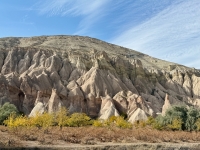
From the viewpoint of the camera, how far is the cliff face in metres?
62.0

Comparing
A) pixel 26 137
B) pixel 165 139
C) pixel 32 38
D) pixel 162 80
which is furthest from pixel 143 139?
pixel 32 38

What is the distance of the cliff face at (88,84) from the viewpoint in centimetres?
6203

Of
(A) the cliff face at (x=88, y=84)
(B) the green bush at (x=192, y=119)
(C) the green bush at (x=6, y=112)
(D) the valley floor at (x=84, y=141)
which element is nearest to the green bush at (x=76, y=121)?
(C) the green bush at (x=6, y=112)

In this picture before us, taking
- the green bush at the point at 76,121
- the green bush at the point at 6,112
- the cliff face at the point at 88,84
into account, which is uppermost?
the cliff face at the point at 88,84

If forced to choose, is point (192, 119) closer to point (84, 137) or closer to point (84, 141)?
point (84, 137)

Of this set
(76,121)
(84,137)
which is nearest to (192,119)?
(76,121)

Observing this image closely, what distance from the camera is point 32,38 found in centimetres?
14650

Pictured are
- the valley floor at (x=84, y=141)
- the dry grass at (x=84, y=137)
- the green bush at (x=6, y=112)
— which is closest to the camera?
the valley floor at (x=84, y=141)

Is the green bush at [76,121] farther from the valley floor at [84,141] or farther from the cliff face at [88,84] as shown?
the valley floor at [84,141]

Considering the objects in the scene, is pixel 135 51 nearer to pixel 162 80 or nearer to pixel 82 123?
pixel 162 80

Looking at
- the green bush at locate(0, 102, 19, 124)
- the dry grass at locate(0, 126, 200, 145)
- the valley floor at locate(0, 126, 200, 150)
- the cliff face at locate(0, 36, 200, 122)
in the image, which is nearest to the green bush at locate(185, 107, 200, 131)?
the dry grass at locate(0, 126, 200, 145)

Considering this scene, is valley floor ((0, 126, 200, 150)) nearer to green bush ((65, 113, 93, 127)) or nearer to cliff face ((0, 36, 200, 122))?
green bush ((65, 113, 93, 127))

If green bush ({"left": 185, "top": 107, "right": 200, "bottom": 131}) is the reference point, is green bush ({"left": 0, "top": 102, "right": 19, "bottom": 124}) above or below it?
above

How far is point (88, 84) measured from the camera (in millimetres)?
70688
